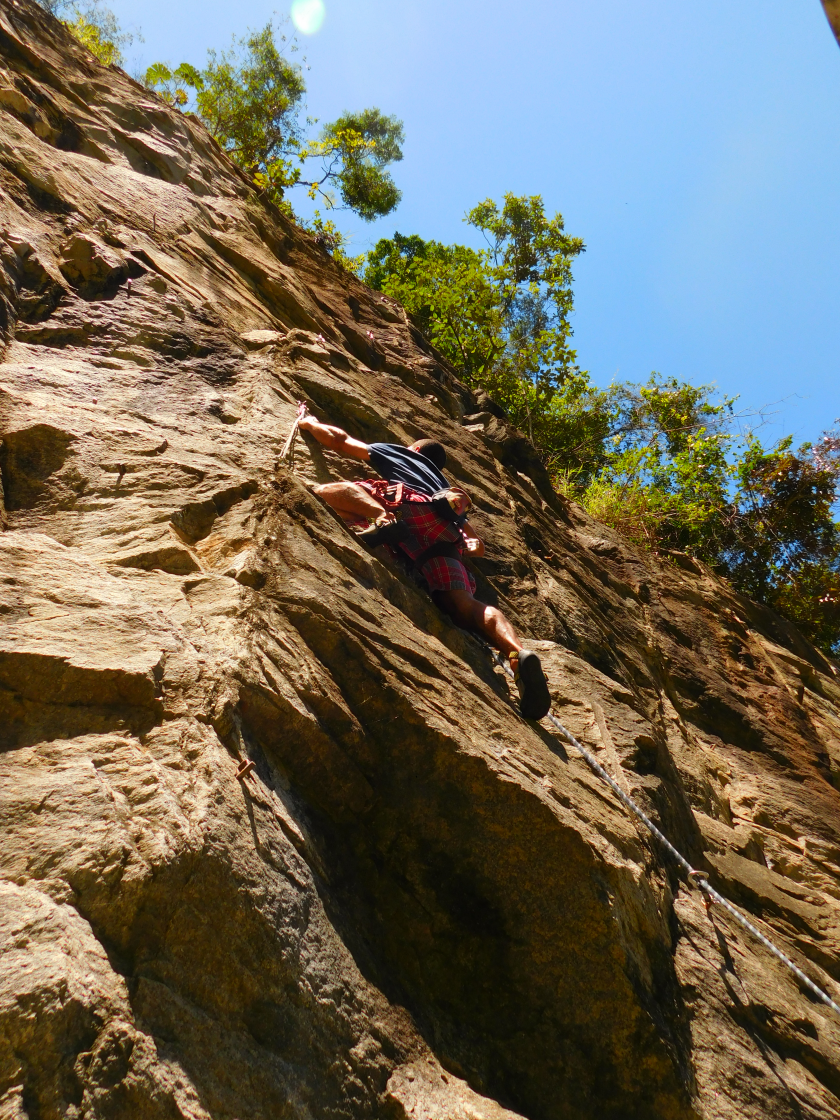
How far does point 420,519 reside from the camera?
5.79 m

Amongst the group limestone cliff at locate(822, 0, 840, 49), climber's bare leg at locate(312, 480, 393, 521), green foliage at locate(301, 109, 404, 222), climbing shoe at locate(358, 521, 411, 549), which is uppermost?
green foliage at locate(301, 109, 404, 222)

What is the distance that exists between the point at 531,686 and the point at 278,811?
2190 millimetres

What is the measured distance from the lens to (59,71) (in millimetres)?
9242

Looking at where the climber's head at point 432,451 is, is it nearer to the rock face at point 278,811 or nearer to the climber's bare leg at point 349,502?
the rock face at point 278,811

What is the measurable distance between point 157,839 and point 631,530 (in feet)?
36.5

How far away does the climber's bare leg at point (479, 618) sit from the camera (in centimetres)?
560

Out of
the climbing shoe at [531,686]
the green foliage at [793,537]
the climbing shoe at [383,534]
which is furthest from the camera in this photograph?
the green foliage at [793,537]

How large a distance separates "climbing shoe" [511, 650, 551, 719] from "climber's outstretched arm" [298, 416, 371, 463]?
6.61 feet

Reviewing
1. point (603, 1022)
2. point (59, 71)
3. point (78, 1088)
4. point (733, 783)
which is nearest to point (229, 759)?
point (78, 1088)

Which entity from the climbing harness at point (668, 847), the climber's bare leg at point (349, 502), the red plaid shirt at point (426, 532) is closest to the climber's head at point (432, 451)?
the red plaid shirt at point (426, 532)

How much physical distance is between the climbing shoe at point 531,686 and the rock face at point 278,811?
14 cm

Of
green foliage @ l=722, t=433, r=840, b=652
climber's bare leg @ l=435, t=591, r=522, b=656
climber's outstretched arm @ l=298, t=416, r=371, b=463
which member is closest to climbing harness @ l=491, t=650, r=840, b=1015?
climber's bare leg @ l=435, t=591, r=522, b=656

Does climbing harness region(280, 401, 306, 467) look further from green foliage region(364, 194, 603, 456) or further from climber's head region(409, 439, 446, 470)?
green foliage region(364, 194, 603, 456)

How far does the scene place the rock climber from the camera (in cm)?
562
